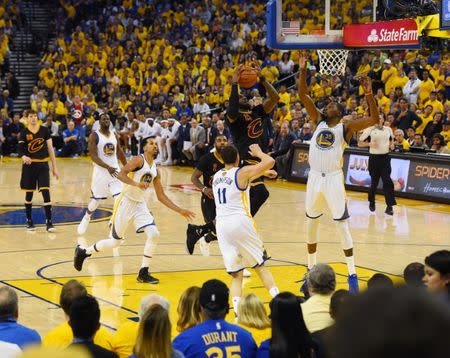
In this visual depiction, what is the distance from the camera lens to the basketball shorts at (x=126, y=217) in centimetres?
1025

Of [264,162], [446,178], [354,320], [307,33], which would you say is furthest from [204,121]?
[354,320]

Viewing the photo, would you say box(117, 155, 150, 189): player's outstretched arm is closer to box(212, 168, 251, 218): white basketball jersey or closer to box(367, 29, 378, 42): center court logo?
box(212, 168, 251, 218): white basketball jersey

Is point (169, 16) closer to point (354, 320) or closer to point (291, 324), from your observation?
point (291, 324)

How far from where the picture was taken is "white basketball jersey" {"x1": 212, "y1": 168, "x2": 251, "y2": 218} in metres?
8.34

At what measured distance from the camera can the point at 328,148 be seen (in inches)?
393

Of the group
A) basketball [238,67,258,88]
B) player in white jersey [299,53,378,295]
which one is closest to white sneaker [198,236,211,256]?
player in white jersey [299,53,378,295]

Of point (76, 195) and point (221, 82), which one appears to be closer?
point (76, 195)

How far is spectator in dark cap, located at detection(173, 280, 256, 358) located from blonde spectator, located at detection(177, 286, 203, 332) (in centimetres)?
40

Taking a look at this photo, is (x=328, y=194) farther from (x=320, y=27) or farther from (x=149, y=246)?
(x=320, y=27)

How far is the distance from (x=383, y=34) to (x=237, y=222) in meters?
5.73

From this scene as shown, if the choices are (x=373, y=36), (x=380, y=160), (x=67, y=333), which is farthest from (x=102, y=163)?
(x=67, y=333)

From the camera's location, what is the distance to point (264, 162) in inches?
327

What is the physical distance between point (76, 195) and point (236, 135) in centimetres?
854

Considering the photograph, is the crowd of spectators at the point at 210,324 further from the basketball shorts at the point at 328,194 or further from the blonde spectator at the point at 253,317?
the basketball shorts at the point at 328,194
